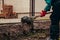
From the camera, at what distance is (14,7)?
34.7ft

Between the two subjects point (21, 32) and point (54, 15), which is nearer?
point (54, 15)

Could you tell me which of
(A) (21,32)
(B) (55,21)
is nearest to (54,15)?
(B) (55,21)

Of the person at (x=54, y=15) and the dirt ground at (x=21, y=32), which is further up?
the person at (x=54, y=15)

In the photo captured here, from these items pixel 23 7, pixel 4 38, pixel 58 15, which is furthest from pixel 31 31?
pixel 58 15

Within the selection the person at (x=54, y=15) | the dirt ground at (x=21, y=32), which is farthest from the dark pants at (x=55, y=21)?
the dirt ground at (x=21, y=32)

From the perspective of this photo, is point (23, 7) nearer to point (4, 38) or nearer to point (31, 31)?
point (31, 31)

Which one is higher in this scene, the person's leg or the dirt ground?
the person's leg

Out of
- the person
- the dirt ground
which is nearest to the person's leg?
the person

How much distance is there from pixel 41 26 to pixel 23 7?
1.64m

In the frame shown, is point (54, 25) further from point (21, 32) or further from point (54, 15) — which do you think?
point (21, 32)

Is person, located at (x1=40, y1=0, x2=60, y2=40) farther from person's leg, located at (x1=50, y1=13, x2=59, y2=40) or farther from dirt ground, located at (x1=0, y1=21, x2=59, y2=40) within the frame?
dirt ground, located at (x1=0, y1=21, x2=59, y2=40)

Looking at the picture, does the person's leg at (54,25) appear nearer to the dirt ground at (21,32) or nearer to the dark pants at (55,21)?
the dark pants at (55,21)

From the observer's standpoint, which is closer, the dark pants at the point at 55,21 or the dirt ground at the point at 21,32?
the dark pants at the point at 55,21

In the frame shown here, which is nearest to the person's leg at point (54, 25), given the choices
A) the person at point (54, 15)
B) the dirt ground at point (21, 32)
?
the person at point (54, 15)
